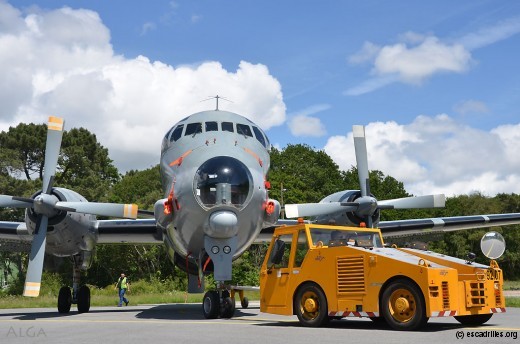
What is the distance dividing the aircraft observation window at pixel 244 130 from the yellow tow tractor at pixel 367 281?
3.77 metres

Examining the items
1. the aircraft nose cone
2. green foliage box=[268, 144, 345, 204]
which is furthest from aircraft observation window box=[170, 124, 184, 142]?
green foliage box=[268, 144, 345, 204]

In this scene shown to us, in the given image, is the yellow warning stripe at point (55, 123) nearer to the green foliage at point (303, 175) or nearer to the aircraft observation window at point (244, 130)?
the aircraft observation window at point (244, 130)

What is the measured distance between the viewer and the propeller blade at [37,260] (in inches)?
583

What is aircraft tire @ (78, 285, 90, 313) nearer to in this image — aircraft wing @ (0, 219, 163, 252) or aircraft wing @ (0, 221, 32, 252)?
aircraft wing @ (0, 219, 163, 252)

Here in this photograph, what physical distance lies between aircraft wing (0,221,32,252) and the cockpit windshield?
9.43 meters

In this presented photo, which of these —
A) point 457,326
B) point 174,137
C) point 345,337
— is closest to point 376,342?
point 345,337

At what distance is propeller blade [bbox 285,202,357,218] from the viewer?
14750 millimetres

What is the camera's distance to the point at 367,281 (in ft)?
32.0

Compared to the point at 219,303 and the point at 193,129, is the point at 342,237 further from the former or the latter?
the point at 193,129

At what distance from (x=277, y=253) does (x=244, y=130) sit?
4.56 m

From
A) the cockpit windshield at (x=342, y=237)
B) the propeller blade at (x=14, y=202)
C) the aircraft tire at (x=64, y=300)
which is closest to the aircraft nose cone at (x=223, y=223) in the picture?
the cockpit windshield at (x=342, y=237)

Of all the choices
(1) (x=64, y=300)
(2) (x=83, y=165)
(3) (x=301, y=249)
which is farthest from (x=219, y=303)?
(2) (x=83, y=165)

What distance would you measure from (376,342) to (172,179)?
738 centimetres

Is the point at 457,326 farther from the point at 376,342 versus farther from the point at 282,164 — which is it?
the point at 282,164
